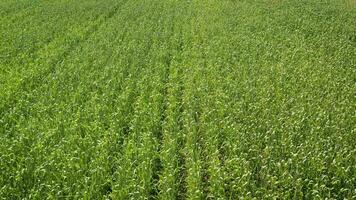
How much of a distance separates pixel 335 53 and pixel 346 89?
460cm

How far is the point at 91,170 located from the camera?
802 centimetres

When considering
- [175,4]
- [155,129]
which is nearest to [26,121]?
[155,129]

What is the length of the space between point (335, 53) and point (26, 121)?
37.8 ft

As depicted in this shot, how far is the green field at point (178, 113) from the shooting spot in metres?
7.87

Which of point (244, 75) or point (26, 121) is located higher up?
point (26, 121)

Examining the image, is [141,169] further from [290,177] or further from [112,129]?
[290,177]

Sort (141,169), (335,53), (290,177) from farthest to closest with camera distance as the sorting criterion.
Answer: (335,53) < (141,169) < (290,177)

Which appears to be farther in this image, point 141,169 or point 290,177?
point 141,169

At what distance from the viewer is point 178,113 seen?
11.0m

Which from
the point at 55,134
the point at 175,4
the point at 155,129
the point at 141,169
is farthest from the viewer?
the point at 175,4

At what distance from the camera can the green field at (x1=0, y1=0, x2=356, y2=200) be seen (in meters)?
7.87

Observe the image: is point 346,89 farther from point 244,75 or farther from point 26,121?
point 26,121

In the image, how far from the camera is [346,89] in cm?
1241

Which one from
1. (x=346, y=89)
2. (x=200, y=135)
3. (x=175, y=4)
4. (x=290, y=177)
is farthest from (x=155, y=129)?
(x=175, y=4)
